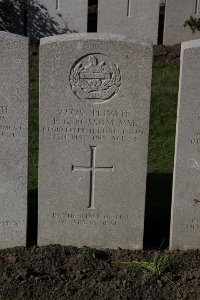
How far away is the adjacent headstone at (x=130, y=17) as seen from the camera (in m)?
11.3

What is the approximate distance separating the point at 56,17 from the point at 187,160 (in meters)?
6.84

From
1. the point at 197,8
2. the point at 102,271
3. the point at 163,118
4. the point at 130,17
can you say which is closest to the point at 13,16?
the point at 130,17

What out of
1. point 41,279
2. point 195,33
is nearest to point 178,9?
point 195,33

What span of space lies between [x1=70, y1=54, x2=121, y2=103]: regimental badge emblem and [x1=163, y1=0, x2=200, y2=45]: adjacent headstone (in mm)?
6767

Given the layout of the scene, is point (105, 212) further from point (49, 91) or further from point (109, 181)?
point (49, 91)

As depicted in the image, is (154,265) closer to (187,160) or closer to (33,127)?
(187,160)

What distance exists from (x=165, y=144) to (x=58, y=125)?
10.1 ft

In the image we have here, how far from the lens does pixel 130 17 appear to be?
11.4 m

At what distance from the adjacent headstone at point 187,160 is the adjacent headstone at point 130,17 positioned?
21.0ft

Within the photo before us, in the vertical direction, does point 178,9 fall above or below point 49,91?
above

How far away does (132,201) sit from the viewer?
17.5 ft

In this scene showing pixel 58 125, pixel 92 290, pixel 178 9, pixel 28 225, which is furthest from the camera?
pixel 178 9

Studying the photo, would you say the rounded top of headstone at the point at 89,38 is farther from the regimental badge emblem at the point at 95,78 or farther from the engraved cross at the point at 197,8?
the engraved cross at the point at 197,8

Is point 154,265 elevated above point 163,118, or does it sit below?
below
